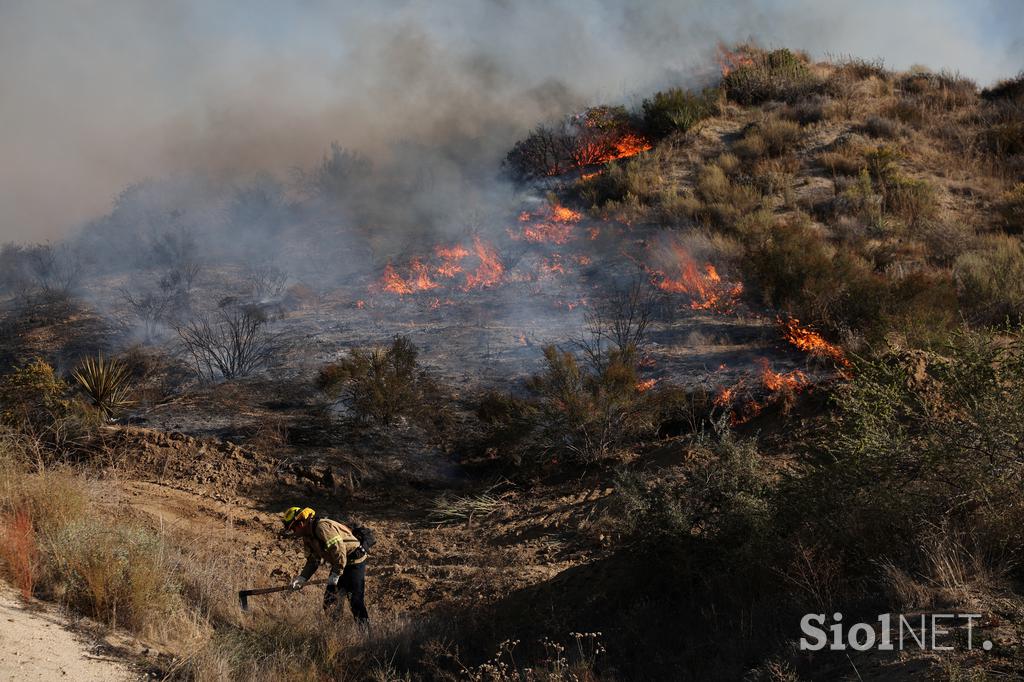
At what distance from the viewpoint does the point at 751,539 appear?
18.8ft

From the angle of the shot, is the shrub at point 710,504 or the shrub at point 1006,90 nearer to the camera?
the shrub at point 710,504

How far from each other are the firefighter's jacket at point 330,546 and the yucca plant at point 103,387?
6165 millimetres

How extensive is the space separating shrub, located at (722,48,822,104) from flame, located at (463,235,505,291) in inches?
506

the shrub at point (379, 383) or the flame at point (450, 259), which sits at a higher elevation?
the flame at point (450, 259)

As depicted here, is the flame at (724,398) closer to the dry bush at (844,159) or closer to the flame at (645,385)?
the flame at (645,385)

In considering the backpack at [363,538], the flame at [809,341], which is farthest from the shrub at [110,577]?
the flame at [809,341]

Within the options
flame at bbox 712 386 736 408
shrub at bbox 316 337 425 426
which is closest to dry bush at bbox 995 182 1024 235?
flame at bbox 712 386 736 408

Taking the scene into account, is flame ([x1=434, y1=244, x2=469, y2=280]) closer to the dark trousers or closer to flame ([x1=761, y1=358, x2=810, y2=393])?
flame ([x1=761, y1=358, x2=810, y2=393])

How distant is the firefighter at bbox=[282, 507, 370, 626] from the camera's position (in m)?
6.40

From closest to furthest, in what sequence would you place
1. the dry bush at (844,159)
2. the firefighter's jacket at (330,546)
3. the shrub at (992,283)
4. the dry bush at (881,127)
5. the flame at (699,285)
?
the firefighter's jacket at (330,546)
the shrub at (992,283)
the flame at (699,285)
the dry bush at (844,159)
the dry bush at (881,127)

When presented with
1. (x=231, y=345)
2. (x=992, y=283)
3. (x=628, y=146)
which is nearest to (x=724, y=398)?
(x=992, y=283)

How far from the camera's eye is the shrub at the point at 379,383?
1120cm

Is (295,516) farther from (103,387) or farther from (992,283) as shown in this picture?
(992,283)

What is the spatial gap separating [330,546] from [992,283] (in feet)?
37.7
